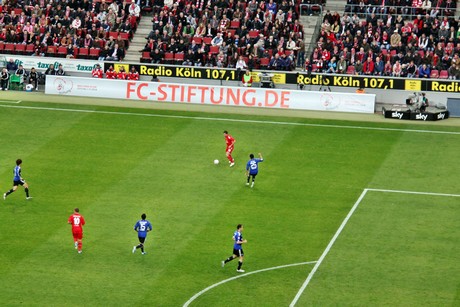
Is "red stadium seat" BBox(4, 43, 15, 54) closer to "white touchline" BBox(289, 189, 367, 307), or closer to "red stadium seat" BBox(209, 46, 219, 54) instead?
"red stadium seat" BBox(209, 46, 219, 54)

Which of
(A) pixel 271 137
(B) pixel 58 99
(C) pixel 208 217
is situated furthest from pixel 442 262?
(B) pixel 58 99

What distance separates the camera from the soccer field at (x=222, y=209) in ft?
122

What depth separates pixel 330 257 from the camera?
133ft

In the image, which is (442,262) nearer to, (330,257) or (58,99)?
(330,257)

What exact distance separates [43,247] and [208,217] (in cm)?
737

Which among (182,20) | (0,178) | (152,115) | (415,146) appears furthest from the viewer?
(182,20)

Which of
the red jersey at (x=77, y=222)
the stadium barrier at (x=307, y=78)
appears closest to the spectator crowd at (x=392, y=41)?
the stadium barrier at (x=307, y=78)

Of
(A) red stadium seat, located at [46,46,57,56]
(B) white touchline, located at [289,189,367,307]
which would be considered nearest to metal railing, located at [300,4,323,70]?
(A) red stadium seat, located at [46,46,57,56]

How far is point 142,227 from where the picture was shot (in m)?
39.7

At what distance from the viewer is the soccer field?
37312 mm

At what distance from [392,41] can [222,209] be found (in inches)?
1056

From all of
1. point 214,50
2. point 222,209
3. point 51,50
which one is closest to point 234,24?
point 214,50

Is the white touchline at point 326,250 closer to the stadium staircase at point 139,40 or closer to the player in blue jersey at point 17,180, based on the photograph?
the player in blue jersey at point 17,180

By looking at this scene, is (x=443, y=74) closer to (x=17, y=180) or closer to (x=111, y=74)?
(x=111, y=74)
